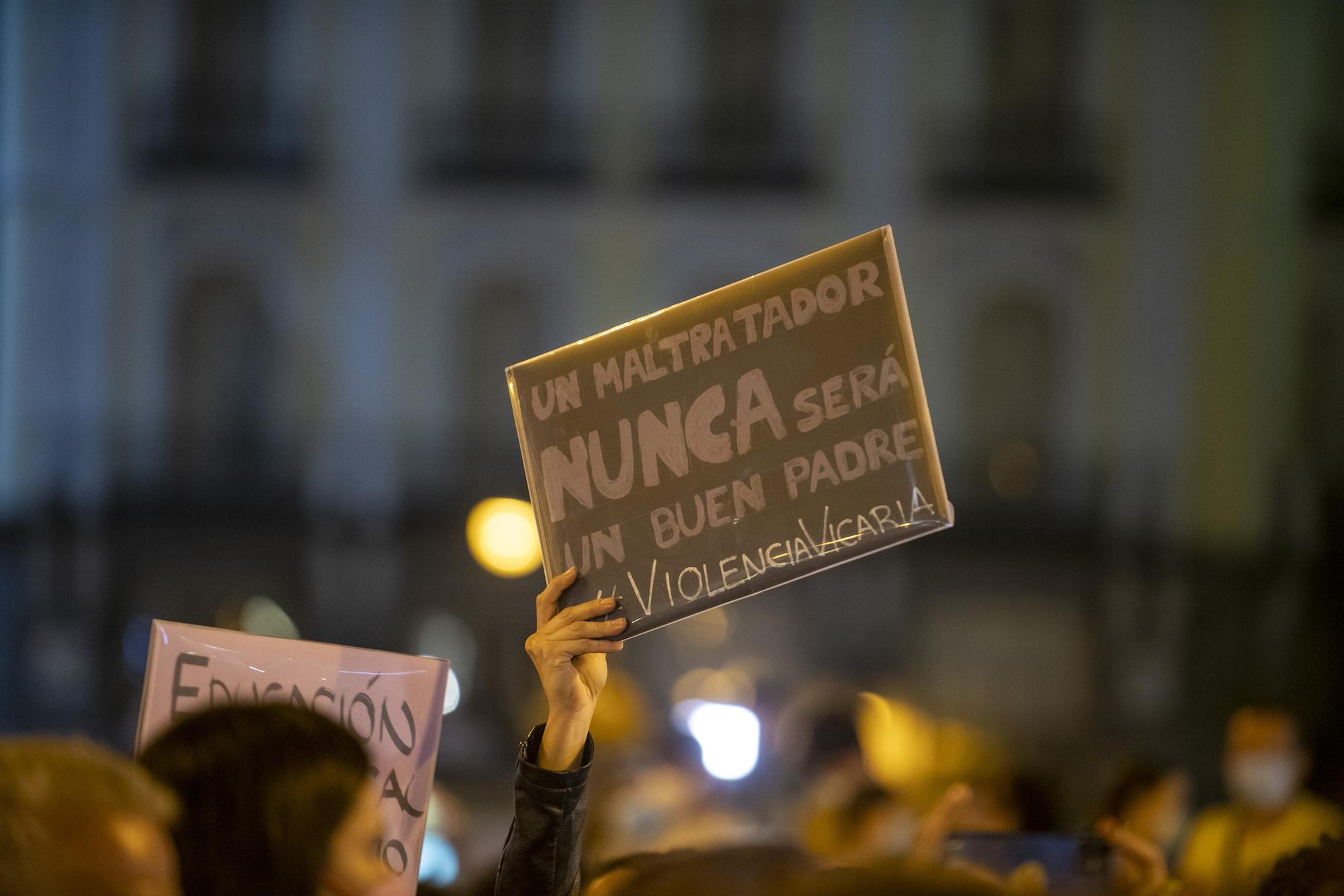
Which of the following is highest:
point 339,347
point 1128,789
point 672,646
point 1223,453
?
point 339,347

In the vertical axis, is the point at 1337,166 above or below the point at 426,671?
above

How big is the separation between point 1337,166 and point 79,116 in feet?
60.7

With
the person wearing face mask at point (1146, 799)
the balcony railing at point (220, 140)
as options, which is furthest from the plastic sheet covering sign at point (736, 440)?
the balcony railing at point (220, 140)

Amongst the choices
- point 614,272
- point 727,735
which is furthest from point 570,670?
point 614,272

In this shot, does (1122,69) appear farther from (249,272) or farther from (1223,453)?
(249,272)

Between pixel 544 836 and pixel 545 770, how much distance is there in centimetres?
11

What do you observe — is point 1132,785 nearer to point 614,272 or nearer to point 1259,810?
point 1259,810

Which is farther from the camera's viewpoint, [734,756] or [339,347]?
[339,347]

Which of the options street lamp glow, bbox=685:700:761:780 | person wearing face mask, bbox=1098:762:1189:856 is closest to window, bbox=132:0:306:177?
street lamp glow, bbox=685:700:761:780

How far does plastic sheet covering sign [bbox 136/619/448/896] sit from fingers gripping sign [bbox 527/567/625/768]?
271 mm

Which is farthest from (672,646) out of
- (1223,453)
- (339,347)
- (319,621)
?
(1223,453)

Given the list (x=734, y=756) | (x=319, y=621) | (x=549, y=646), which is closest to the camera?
(x=549, y=646)

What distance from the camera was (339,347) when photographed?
1930 centimetres

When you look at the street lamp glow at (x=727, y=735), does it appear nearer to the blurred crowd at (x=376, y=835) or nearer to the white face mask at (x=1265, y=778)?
the white face mask at (x=1265, y=778)
